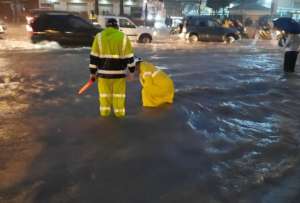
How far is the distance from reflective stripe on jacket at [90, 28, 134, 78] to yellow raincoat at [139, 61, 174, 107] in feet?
3.63

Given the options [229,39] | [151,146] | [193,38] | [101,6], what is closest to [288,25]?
[151,146]

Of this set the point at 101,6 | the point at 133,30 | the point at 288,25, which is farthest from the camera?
the point at 101,6

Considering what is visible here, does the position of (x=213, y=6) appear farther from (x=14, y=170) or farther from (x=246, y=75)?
(x=14, y=170)

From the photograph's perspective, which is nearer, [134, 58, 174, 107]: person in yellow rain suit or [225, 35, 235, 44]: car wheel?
[134, 58, 174, 107]: person in yellow rain suit

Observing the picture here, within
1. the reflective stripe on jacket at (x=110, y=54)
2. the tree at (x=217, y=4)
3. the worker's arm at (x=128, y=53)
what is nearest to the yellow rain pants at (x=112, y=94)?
the reflective stripe on jacket at (x=110, y=54)

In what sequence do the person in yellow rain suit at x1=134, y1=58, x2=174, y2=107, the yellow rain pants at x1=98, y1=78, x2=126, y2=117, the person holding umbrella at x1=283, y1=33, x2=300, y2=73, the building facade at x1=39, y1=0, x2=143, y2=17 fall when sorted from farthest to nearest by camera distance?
the building facade at x1=39, y1=0, x2=143, y2=17 < the person holding umbrella at x1=283, y1=33, x2=300, y2=73 < the person in yellow rain suit at x1=134, y1=58, x2=174, y2=107 < the yellow rain pants at x1=98, y1=78, x2=126, y2=117

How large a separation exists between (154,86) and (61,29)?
11.8 metres

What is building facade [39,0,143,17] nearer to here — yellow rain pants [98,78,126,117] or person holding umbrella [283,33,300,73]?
person holding umbrella [283,33,300,73]

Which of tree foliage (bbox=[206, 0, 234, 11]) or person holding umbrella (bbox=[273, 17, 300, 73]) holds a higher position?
tree foliage (bbox=[206, 0, 234, 11])

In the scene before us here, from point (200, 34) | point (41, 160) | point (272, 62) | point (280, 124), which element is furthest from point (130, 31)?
point (41, 160)

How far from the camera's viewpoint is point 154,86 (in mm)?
7758

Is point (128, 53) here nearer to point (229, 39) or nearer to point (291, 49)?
point (291, 49)

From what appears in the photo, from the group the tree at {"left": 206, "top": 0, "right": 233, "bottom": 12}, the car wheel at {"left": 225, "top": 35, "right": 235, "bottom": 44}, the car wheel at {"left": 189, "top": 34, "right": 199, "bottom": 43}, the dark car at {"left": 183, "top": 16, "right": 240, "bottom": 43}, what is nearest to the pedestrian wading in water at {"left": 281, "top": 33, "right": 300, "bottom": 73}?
the dark car at {"left": 183, "top": 16, "right": 240, "bottom": 43}

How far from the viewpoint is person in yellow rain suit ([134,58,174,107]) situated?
7613 millimetres
